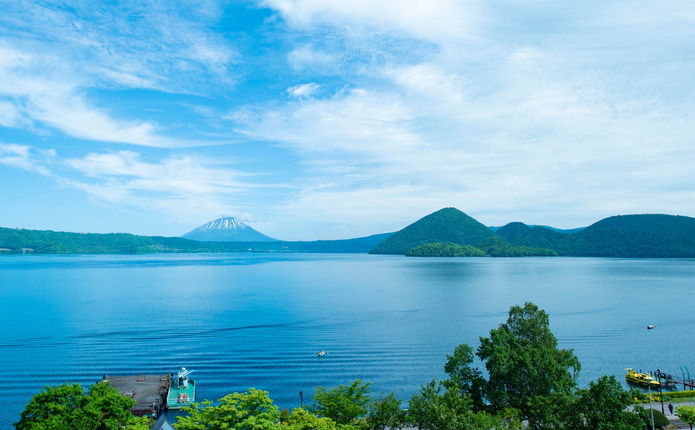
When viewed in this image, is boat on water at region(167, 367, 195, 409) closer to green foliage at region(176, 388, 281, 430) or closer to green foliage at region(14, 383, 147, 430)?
green foliage at region(14, 383, 147, 430)

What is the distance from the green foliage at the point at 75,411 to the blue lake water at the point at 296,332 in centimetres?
1233

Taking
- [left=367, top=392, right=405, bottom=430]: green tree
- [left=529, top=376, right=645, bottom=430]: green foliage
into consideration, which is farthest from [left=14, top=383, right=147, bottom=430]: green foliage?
[left=529, top=376, right=645, bottom=430]: green foliage

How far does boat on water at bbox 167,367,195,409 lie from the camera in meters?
36.7

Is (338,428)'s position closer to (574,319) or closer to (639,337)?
(639,337)

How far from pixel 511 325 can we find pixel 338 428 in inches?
643

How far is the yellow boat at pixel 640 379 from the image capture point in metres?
39.9

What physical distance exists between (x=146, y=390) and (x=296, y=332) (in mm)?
25829

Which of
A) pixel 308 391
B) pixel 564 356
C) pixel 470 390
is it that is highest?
pixel 564 356

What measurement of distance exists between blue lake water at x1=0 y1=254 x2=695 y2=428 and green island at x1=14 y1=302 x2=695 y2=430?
10.7 m

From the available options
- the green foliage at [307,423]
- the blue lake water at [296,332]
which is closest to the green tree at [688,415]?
the blue lake water at [296,332]

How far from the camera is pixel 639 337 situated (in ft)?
192

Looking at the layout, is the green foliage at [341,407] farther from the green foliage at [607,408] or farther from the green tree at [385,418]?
the green foliage at [607,408]

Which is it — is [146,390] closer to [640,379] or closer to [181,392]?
[181,392]

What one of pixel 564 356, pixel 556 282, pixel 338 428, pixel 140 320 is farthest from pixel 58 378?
pixel 556 282
